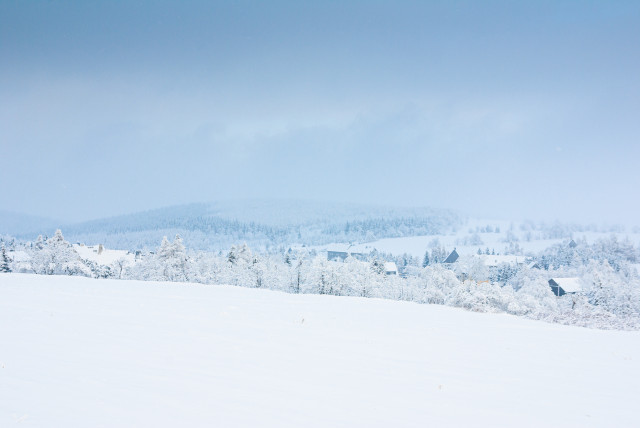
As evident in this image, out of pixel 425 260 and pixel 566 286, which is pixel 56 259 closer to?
pixel 566 286

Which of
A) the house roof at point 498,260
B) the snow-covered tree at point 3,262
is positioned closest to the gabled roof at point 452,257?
the house roof at point 498,260

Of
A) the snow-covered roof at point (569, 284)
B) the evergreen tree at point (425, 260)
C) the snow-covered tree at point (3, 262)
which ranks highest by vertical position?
the snow-covered tree at point (3, 262)

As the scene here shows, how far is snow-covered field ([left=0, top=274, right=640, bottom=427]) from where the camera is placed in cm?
593

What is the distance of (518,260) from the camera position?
419 ft

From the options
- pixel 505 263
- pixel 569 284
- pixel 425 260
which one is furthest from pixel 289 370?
pixel 425 260

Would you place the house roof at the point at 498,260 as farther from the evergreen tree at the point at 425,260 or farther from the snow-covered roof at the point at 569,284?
the snow-covered roof at the point at 569,284

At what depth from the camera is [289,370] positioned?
786 cm

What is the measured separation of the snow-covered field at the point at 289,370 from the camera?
5926 millimetres

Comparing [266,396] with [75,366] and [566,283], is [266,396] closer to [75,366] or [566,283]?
[75,366]

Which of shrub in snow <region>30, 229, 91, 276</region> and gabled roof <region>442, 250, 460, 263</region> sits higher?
shrub in snow <region>30, 229, 91, 276</region>

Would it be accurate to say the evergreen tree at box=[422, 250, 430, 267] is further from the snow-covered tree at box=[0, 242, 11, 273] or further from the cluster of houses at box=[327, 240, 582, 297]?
the snow-covered tree at box=[0, 242, 11, 273]

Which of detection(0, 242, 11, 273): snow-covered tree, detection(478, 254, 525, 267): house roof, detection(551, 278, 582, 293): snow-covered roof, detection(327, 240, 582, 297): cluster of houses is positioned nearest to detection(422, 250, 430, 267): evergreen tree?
detection(327, 240, 582, 297): cluster of houses

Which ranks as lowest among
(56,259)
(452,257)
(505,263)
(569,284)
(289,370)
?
(452,257)

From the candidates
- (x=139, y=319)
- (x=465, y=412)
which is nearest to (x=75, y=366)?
(x=139, y=319)
